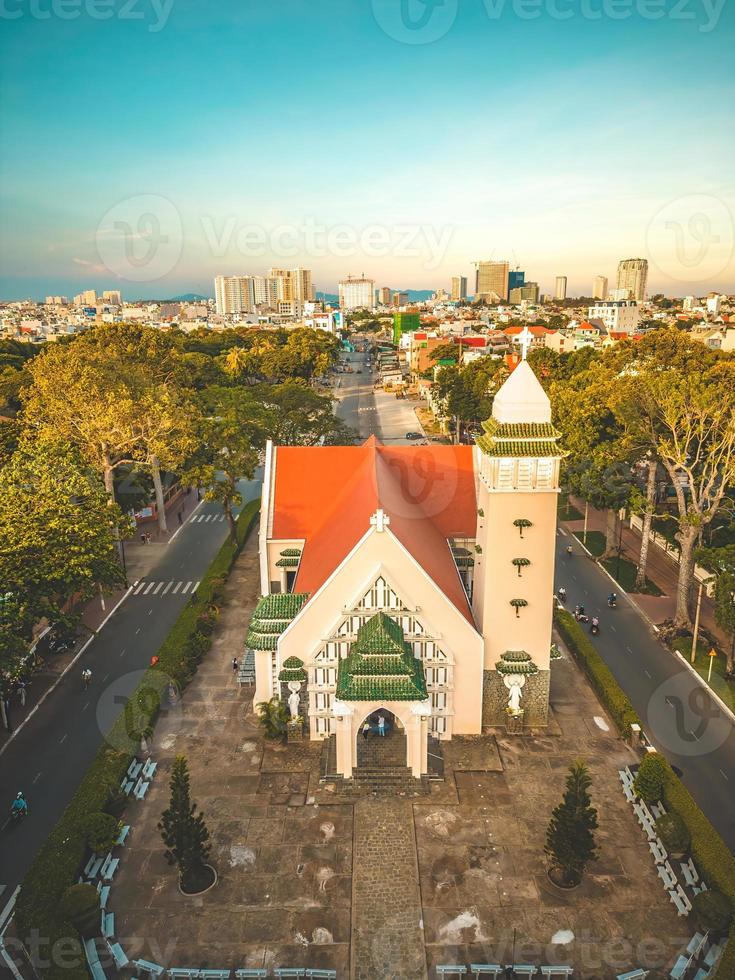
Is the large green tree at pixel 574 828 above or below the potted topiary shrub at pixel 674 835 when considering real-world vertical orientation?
above

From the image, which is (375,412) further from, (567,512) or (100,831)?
(100,831)

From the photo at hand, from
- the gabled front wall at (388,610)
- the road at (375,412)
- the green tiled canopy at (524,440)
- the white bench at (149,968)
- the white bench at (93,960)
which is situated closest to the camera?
the white bench at (93,960)

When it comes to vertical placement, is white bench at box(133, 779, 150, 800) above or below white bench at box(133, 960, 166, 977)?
above

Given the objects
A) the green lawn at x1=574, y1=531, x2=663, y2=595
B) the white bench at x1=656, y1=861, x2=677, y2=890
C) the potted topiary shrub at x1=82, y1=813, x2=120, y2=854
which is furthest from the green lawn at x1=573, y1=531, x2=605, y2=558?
the potted topiary shrub at x1=82, y1=813, x2=120, y2=854

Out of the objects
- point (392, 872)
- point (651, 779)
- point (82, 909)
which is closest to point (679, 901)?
point (651, 779)

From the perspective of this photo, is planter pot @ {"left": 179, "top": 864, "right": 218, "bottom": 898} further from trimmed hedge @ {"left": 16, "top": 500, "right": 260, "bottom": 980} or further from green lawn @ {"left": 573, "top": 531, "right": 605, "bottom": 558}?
green lawn @ {"left": 573, "top": 531, "right": 605, "bottom": 558}

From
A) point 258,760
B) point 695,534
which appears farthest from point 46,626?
point 695,534

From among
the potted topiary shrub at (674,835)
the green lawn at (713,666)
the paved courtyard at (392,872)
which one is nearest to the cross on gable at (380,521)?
the paved courtyard at (392,872)

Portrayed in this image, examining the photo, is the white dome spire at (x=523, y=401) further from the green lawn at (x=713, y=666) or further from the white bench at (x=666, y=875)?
the green lawn at (x=713, y=666)
